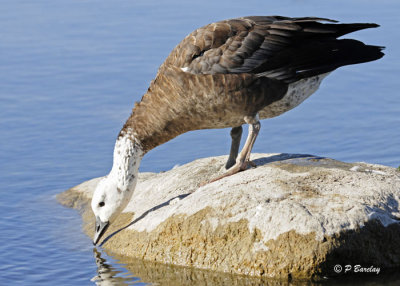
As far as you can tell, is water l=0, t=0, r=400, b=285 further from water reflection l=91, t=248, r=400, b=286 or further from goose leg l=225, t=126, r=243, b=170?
goose leg l=225, t=126, r=243, b=170

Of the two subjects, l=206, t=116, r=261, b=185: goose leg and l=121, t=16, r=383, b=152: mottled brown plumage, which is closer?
l=121, t=16, r=383, b=152: mottled brown plumage

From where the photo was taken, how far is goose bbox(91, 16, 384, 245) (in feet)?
31.1

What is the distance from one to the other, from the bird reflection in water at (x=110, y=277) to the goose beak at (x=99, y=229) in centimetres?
52

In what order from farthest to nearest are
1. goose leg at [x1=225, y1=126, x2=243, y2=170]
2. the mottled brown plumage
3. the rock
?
goose leg at [x1=225, y1=126, x2=243, y2=170], the mottled brown plumage, the rock

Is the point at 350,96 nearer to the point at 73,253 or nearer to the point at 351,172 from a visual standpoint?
the point at 351,172

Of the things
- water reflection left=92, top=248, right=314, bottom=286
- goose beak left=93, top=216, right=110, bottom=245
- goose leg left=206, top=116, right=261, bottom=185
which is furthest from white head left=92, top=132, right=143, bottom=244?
goose leg left=206, top=116, right=261, bottom=185

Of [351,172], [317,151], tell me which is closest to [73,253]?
[351,172]

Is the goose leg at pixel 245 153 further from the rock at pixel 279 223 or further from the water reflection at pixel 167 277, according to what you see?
the water reflection at pixel 167 277

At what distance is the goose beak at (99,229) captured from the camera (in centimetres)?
973

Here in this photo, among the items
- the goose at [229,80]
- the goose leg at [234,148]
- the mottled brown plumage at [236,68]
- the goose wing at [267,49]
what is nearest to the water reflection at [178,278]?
the goose at [229,80]

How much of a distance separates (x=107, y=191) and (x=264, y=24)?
8.83 feet

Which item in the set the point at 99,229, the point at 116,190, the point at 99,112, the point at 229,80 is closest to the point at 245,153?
the point at 229,80

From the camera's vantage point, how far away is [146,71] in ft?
50.6

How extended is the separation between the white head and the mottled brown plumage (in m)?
0.29
